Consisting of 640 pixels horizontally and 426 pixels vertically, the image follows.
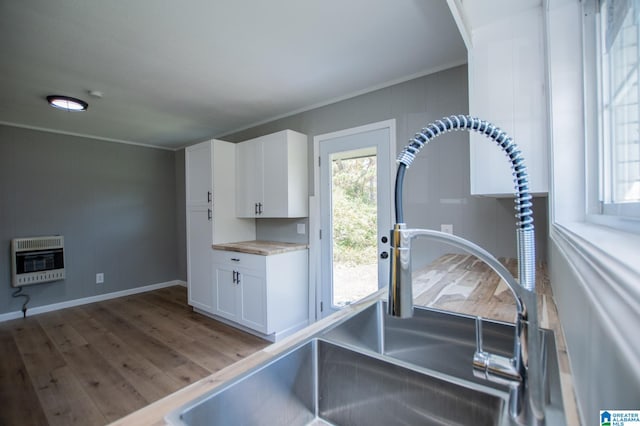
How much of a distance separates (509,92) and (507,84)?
0.15 ft

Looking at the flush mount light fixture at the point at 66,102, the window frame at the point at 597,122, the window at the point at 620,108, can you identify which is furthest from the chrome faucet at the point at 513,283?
the flush mount light fixture at the point at 66,102

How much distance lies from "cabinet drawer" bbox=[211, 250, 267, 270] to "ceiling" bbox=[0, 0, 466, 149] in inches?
62.2

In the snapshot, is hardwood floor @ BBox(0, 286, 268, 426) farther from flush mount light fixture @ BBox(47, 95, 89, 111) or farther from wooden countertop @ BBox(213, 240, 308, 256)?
flush mount light fixture @ BBox(47, 95, 89, 111)

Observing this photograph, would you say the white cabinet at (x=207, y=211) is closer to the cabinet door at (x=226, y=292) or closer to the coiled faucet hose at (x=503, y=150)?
the cabinet door at (x=226, y=292)

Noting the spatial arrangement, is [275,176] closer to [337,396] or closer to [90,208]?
[337,396]

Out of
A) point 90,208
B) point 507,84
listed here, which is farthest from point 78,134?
point 507,84

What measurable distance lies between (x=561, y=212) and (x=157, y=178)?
523 centimetres

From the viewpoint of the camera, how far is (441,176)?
2289 millimetres

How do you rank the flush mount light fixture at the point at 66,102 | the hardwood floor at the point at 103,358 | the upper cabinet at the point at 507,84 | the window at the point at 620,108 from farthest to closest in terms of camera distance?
1. the flush mount light fixture at the point at 66,102
2. the hardwood floor at the point at 103,358
3. the upper cabinet at the point at 507,84
4. the window at the point at 620,108

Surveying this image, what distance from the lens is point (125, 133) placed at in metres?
4.02

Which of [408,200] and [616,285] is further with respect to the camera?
[408,200]

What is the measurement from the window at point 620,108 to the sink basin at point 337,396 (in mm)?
553

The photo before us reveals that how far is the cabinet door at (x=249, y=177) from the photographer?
10.8ft

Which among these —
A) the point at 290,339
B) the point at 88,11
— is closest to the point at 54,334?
the point at 88,11
